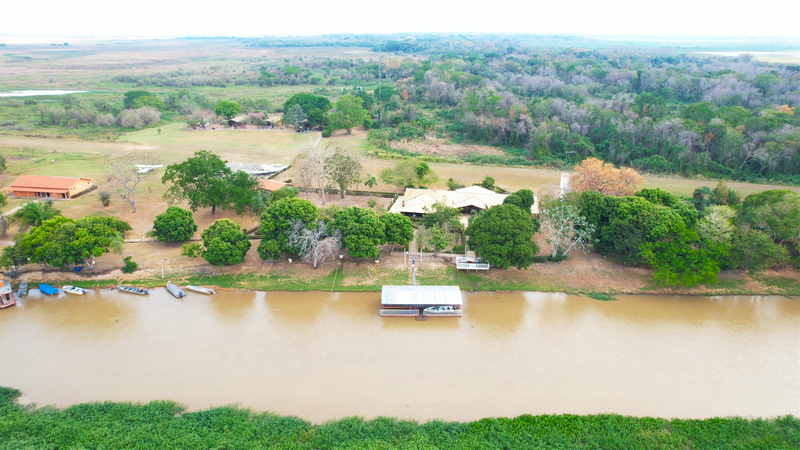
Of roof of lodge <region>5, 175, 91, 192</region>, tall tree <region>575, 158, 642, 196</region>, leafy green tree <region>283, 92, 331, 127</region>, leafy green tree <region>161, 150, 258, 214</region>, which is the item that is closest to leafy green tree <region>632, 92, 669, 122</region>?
→ tall tree <region>575, 158, 642, 196</region>

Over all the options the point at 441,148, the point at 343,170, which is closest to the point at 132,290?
the point at 343,170

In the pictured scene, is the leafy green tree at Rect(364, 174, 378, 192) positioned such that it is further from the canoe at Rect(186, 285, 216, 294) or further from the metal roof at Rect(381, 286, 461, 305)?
the canoe at Rect(186, 285, 216, 294)

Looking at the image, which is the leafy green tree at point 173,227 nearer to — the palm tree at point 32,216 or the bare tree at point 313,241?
the palm tree at point 32,216

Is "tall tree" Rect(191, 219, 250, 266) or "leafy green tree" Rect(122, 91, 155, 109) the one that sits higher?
"leafy green tree" Rect(122, 91, 155, 109)

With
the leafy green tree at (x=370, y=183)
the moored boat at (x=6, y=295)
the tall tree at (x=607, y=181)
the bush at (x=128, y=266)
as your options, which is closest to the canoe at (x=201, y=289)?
the bush at (x=128, y=266)

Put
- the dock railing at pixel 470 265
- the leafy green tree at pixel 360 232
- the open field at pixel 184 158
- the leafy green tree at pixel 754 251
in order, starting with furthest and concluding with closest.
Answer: the open field at pixel 184 158 → the dock railing at pixel 470 265 → the leafy green tree at pixel 360 232 → the leafy green tree at pixel 754 251

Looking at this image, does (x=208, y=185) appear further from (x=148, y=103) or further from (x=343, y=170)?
(x=148, y=103)

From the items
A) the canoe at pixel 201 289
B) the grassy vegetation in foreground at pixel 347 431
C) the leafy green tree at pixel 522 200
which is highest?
the leafy green tree at pixel 522 200
